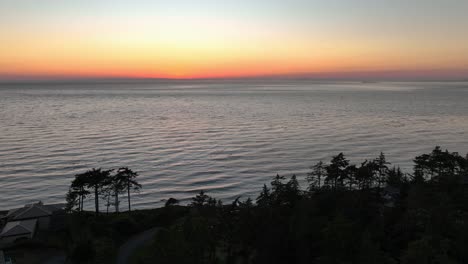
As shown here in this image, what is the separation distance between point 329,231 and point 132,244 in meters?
18.8

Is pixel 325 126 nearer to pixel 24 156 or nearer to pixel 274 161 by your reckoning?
pixel 274 161

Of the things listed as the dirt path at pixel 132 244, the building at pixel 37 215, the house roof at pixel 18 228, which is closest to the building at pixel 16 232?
the house roof at pixel 18 228

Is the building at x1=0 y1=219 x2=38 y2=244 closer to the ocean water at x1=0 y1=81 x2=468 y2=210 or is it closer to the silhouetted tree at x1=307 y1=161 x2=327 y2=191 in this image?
the ocean water at x1=0 y1=81 x2=468 y2=210

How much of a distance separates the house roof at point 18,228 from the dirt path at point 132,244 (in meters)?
9.97

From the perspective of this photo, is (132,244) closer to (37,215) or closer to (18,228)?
(18,228)

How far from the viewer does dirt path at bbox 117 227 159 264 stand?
2906 centimetres

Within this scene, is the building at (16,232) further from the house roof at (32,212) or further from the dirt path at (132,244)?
the dirt path at (132,244)

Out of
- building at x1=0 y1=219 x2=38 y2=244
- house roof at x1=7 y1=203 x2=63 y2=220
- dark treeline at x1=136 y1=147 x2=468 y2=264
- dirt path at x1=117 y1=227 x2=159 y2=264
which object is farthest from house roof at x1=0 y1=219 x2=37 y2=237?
dark treeline at x1=136 y1=147 x2=468 y2=264

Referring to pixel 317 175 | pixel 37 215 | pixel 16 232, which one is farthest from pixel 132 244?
pixel 317 175

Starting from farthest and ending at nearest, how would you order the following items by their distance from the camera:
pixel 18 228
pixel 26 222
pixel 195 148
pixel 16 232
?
pixel 195 148 → pixel 26 222 → pixel 18 228 → pixel 16 232

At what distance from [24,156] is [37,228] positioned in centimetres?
3560

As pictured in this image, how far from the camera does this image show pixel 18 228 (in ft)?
Answer: 113

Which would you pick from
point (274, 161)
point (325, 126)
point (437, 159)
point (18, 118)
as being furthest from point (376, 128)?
point (18, 118)

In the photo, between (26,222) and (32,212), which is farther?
(32,212)
